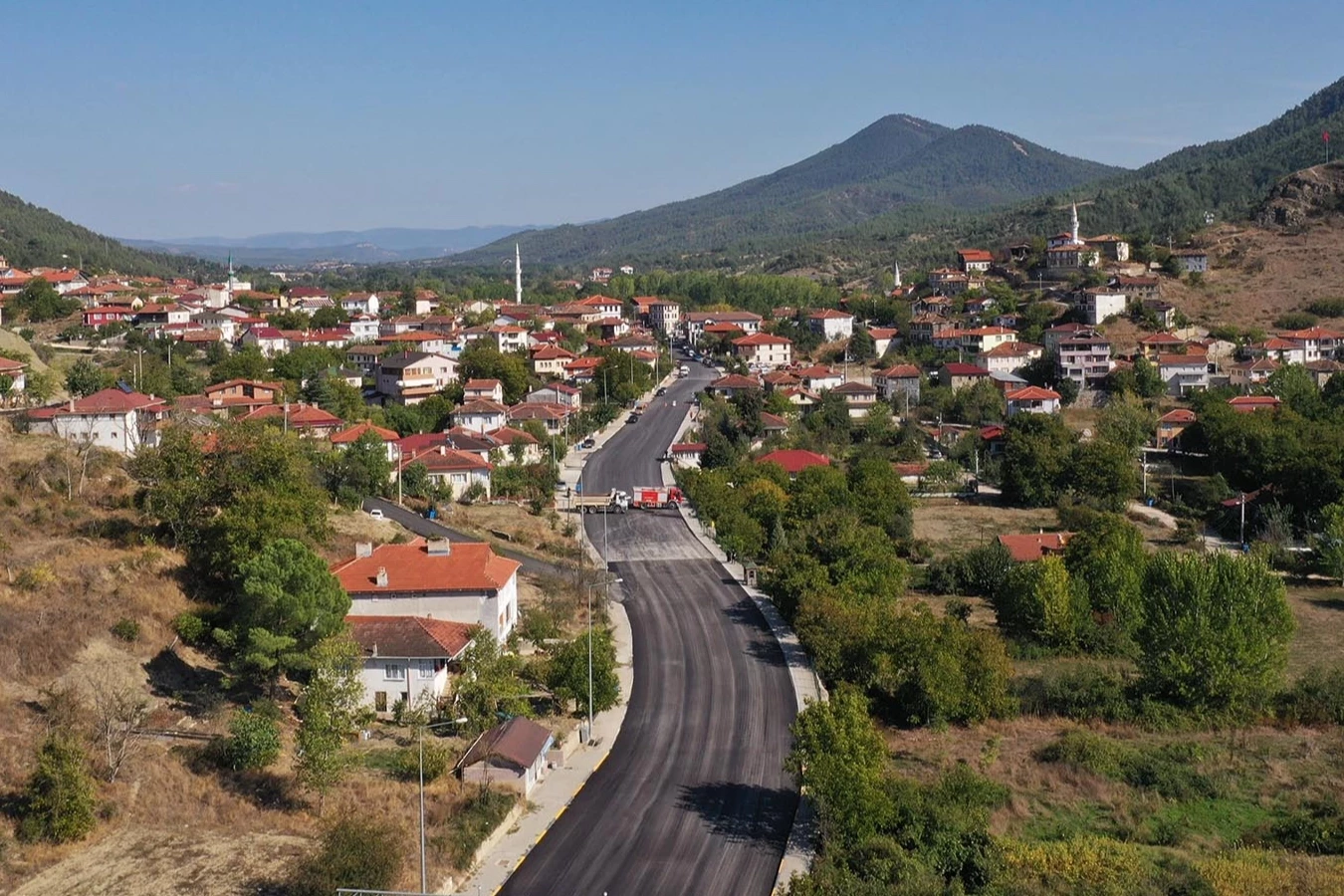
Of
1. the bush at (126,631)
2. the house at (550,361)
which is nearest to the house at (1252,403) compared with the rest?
the house at (550,361)

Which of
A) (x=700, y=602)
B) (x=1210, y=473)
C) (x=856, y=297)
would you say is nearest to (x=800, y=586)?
(x=700, y=602)

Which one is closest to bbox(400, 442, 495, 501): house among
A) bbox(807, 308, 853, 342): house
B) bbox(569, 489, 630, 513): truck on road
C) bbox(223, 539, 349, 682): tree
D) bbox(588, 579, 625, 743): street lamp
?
bbox(569, 489, 630, 513): truck on road

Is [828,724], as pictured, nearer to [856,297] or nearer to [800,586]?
[800,586]

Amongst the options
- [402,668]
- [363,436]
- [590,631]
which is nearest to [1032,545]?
[590,631]

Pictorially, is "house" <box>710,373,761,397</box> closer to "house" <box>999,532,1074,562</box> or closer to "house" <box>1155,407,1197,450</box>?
"house" <box>1155,407,1197,450</box>

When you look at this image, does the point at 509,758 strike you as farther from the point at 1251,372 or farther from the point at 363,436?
the point at 1251,372

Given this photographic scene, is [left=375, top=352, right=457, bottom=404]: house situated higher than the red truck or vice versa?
[left=375, top=352, right=457, bottom=404]: house
